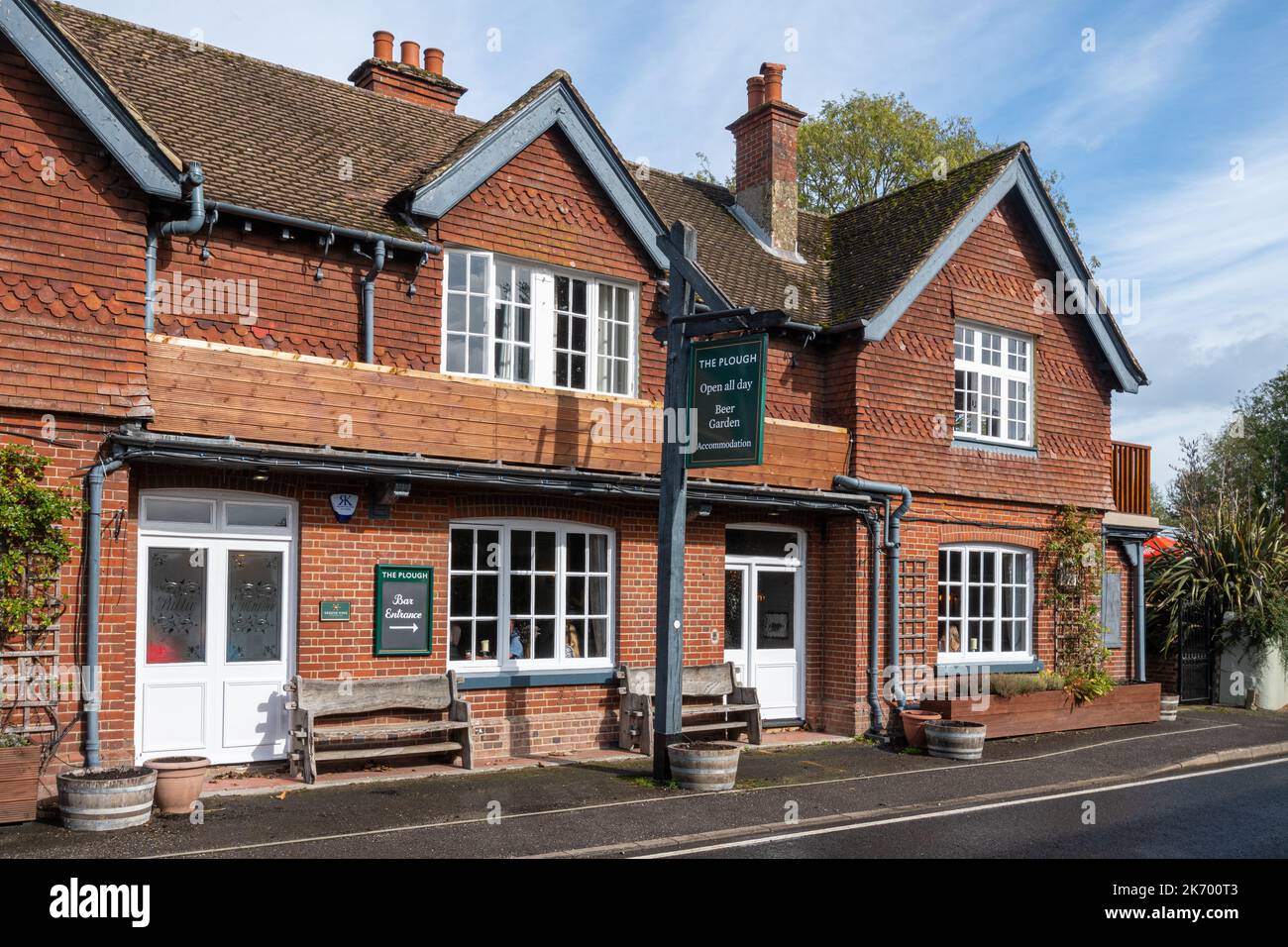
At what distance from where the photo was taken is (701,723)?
14133mm

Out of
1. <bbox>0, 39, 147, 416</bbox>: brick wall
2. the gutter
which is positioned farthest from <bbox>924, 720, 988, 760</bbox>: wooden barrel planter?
<bbox>0, 39, 147, 416</bbox>: brick wall

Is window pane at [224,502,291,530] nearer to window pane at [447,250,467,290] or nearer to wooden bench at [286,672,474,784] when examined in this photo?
wooden bench at [286,672,474,784]

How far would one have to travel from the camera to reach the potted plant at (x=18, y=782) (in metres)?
8.75

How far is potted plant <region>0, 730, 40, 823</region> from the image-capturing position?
875cm

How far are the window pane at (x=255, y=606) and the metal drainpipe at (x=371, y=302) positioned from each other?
2329 millimetres

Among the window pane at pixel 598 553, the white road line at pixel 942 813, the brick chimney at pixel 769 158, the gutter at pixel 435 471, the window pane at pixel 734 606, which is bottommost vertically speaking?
the white road line at pixel 942 813

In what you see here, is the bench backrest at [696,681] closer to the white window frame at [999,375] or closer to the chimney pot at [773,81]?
the white window frame at [999,375]

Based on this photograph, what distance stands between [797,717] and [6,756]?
960cm

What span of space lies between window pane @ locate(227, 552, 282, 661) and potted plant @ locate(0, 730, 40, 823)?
7.83ft

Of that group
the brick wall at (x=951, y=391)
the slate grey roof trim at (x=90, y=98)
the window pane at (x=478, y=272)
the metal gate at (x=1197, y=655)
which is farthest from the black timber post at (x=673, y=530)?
the metal gate at (x=1197, y=655)

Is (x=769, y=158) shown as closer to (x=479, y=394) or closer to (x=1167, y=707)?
(x=479, y=394)

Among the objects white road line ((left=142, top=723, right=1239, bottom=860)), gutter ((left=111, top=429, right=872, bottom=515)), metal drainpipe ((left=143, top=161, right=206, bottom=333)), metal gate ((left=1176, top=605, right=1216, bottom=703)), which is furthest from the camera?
metal gate ((left=1176, top=605, right=1216, bottom=703))

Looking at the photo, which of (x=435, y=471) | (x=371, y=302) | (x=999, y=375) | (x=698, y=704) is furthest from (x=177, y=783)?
(x=999, y=375)
